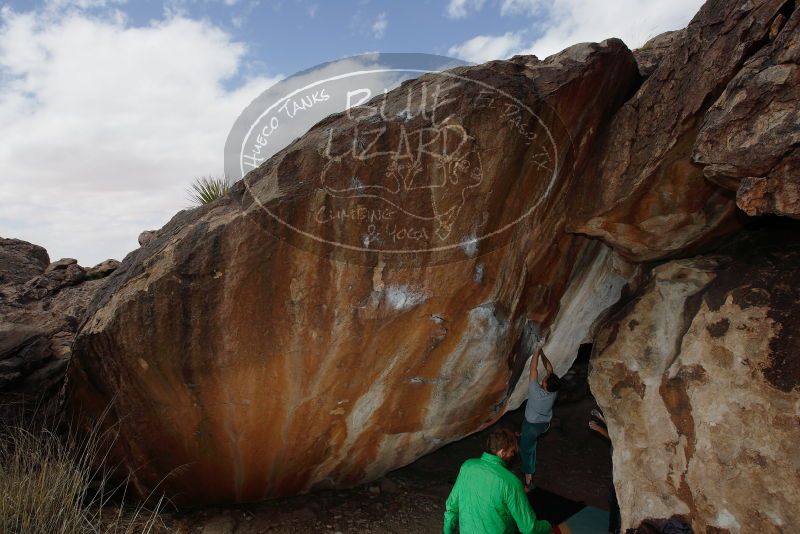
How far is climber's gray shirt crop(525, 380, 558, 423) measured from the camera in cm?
425

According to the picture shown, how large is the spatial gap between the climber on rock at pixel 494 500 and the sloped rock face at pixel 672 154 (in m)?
1.83

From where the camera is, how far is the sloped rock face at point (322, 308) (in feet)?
11.4

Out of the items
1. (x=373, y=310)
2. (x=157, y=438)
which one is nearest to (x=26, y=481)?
(x=157, y=438)

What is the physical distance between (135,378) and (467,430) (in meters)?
2.58

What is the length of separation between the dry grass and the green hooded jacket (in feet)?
6.76

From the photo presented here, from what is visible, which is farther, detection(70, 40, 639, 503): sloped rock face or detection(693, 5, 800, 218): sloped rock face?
detection(70, 40, 639, 503): sloped rock face

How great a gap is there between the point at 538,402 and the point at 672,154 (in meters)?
2.05

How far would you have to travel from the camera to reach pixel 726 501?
2.92m

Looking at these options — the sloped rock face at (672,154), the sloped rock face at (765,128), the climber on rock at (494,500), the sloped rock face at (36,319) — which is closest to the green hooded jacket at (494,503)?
the climber on rock at (494,500)

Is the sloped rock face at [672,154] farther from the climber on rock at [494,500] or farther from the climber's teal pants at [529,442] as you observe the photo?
the climber on rock at [494,500]

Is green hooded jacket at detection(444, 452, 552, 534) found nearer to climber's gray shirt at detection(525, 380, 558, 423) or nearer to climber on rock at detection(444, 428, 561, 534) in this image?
climber on rock at detection(444, 428, 561, 534)

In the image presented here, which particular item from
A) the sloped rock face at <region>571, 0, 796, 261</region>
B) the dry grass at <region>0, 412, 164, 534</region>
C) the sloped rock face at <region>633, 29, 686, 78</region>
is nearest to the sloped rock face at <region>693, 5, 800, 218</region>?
the sloped rock face at <region>571, 0, 796, 261</region>

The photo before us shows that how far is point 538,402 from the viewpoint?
4.26m

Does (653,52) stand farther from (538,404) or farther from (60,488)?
(60,488)
